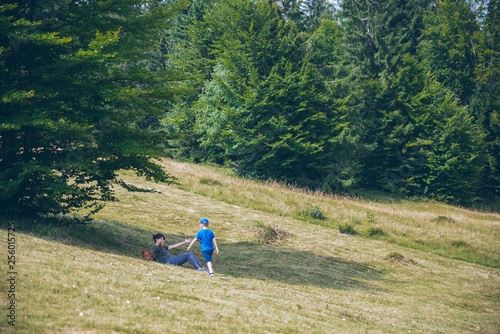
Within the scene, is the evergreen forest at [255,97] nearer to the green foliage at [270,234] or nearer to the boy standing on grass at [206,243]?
the boy standing on grass at [206,243]

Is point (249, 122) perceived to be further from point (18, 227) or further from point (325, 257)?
point (18, 227)

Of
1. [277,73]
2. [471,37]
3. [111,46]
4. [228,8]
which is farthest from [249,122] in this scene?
[471,37]

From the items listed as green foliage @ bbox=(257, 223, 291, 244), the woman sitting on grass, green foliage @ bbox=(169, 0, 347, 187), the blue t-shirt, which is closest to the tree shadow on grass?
the woman sitting on grass

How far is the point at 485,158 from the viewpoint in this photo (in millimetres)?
47281

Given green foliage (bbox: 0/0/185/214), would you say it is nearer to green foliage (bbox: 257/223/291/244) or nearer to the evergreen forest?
the evergreen forest

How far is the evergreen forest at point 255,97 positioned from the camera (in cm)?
1001

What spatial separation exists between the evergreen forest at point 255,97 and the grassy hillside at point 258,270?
7.50 feet

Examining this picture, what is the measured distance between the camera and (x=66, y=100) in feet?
34.2

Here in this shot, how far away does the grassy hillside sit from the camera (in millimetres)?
5926

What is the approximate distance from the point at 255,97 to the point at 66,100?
2413cm

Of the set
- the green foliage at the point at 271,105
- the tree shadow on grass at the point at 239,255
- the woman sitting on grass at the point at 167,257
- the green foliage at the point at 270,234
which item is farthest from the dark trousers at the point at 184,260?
the green foliage at the point at 271,105

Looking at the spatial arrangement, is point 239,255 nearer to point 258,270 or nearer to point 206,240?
point 258,270

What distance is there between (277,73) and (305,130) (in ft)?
19.1

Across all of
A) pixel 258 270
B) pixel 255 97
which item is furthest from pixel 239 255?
pixel 255 97
